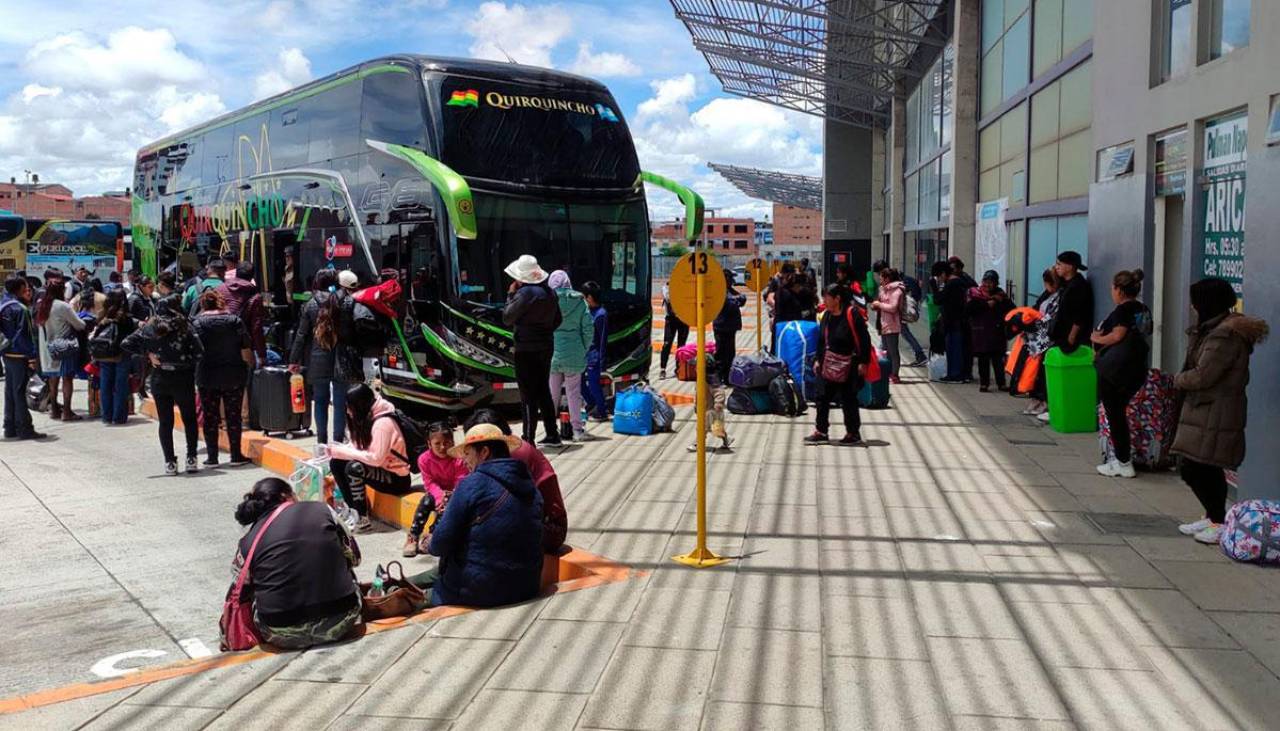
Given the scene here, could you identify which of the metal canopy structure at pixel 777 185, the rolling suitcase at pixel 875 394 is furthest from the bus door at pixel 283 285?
the metal canopy structure at pixel 777 185

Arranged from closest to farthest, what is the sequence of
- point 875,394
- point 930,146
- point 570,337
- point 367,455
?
point 367,455 < point 570,337 < point 875,394 < point 930,146

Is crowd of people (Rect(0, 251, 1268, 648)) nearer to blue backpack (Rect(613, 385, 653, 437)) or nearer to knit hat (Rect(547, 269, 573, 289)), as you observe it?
knit hat (Rect(547, 269, 573, 289))

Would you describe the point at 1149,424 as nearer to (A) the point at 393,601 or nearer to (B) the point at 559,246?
(A) the point at 393,601

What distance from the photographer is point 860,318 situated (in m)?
11.1

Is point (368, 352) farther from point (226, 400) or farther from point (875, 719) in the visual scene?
point (875, 719)

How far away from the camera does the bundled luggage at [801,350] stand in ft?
47.4

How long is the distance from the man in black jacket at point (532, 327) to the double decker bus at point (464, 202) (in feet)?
5.19

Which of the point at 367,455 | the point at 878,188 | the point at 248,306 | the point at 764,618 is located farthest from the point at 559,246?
the point at 878,188

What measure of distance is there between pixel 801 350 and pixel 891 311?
7.91ft

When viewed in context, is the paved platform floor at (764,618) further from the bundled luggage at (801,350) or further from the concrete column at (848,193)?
the concrete column at (848,193)

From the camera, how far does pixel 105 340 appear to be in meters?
13.7

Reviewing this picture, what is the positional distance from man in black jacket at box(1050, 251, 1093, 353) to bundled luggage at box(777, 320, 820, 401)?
3714mm

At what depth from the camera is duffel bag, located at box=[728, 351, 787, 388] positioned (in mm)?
13812

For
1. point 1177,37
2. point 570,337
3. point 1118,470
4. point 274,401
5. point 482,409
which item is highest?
point 1177,37
